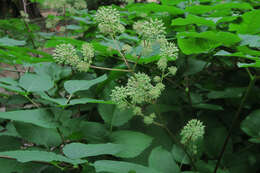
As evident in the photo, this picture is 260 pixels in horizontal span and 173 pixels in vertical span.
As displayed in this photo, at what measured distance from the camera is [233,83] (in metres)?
1.30

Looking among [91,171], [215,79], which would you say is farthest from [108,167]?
[215,79]

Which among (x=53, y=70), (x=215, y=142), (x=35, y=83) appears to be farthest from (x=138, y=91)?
(x=53, y=70)

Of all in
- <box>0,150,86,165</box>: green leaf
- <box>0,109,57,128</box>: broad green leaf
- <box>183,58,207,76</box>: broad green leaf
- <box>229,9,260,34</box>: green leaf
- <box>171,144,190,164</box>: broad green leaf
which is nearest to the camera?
<box>0,150,86,165</box>: green leaf

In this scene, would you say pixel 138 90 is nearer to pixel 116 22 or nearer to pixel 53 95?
pixel 116 22

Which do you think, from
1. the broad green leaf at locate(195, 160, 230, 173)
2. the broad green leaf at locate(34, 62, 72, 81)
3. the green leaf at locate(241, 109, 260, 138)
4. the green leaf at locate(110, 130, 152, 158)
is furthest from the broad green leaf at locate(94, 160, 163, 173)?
the broad green leaf at locate(34, 62, 72, 81)

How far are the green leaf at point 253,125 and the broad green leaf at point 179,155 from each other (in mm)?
328

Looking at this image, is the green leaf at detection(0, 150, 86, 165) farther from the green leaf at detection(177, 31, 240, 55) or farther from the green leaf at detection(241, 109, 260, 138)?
the green leaf at detection(241, 109, 260, 138)

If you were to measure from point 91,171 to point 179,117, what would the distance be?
655mm

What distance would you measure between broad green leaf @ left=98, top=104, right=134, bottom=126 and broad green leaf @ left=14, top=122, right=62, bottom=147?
0.71 feet

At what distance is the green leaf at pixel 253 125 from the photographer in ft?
3.27

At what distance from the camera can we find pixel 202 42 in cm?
83

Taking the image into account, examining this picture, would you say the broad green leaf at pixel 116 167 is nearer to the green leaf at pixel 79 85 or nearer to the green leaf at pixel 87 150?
the green leaf at pixel 87 150

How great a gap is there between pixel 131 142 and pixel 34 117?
35cm

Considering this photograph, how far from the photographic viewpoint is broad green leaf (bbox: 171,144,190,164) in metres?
0.89
